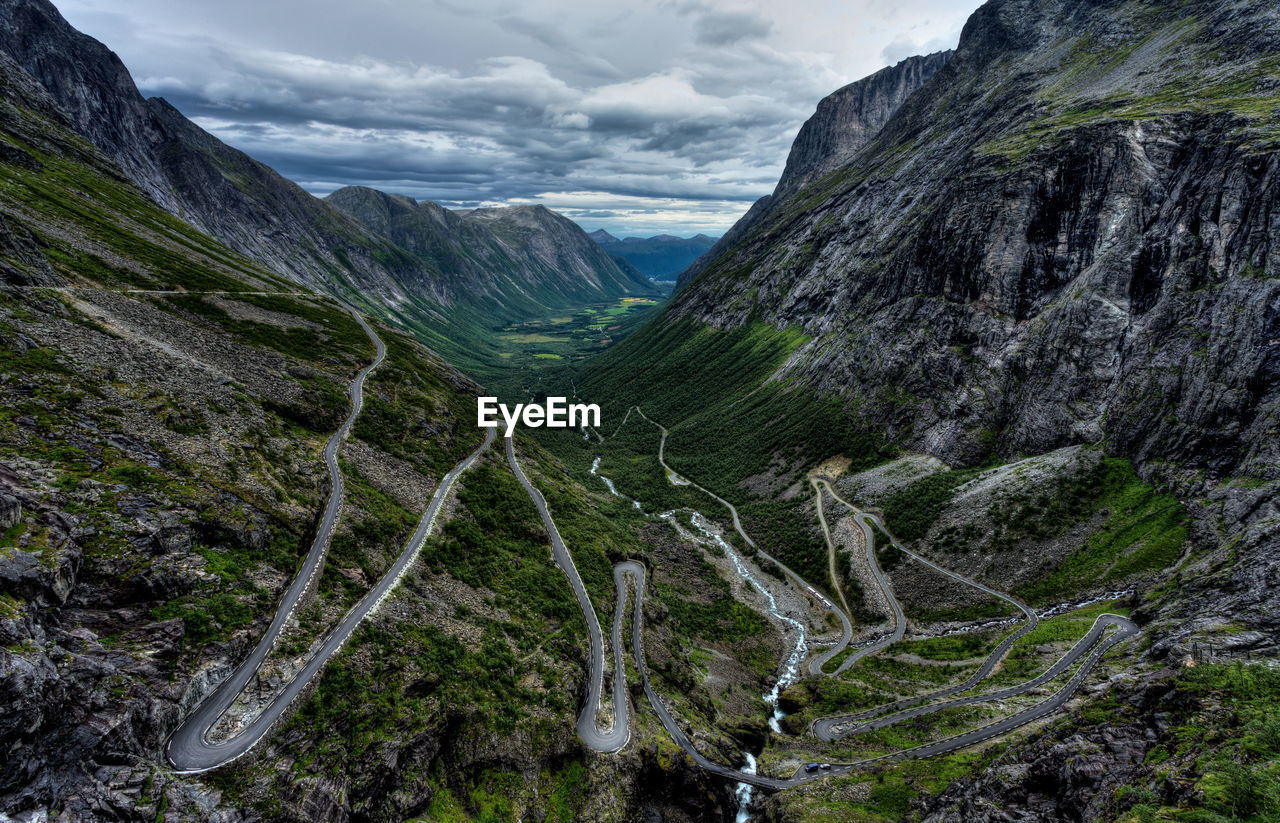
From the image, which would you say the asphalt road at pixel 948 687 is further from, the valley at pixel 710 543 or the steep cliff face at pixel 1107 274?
the steep cliff face at pixel 1107 274

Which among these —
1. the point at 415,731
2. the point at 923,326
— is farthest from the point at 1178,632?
the point at 923,326

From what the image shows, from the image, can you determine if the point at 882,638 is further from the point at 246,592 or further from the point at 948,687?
the point at 246,592

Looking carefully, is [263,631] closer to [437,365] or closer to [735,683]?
[735,683]

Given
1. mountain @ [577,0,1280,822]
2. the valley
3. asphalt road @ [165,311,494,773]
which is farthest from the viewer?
mountain @ [577,0,1280,822]

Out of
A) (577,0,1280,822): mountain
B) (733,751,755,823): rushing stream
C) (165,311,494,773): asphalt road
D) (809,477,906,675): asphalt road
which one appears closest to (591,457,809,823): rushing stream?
(733,751,755,823): rushing stream

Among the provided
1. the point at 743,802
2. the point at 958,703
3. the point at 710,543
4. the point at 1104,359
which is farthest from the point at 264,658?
the point at 1104,359

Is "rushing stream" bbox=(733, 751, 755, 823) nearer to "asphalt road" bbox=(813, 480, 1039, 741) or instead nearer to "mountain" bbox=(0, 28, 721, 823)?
"mountain" bbox=(0, 28, 721, 823)
